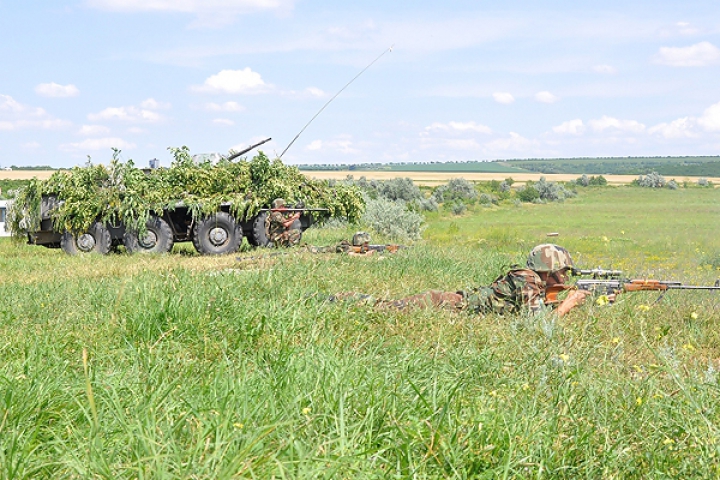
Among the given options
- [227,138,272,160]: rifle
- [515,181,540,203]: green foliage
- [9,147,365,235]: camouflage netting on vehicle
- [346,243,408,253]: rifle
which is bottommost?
[515,181,540,203]: green foliage

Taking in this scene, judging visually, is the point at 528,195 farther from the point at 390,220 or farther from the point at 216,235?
the point at 216,235

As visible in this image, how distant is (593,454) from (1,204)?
81.6 feet

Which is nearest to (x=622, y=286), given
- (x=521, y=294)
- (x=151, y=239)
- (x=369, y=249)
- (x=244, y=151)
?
(x=521, y=294)

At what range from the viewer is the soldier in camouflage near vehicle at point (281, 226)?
14711 millimetres

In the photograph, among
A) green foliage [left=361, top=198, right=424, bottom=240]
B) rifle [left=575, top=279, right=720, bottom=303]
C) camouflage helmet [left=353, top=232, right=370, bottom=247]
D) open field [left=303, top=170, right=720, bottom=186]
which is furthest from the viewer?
open field [left=303, top=170, right=720, bottom=186]

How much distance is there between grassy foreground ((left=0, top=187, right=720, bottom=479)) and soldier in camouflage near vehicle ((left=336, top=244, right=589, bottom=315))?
22cm

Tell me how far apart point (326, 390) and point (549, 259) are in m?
3.86

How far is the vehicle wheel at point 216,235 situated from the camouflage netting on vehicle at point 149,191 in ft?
0.64

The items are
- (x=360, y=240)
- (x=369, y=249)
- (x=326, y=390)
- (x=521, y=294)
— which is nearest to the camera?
(x=326, y=390)

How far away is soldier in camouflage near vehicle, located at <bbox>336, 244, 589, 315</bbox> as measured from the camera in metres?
6.88

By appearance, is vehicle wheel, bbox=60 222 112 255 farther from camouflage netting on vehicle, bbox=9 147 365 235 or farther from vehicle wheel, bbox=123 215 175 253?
vehicle wheel, bbox=123 215 175 253

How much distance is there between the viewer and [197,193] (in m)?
14.6

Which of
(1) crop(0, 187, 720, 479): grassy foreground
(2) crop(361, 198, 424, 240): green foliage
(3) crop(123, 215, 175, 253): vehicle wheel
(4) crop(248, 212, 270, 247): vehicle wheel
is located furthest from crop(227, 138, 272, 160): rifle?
(1) crop(0, 187, 720, 479): grassy foreground

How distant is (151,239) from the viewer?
1442cm
